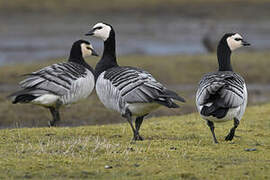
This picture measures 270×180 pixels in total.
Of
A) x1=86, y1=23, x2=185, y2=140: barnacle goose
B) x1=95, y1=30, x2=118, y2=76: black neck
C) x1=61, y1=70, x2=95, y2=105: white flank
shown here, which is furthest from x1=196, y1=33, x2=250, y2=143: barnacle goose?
x1=61, y1=70, x2=95, y2=105: white flank

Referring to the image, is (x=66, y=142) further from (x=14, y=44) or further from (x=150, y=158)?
(x=14, y=44)

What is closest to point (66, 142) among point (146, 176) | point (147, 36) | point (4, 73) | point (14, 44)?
point (146, 176)

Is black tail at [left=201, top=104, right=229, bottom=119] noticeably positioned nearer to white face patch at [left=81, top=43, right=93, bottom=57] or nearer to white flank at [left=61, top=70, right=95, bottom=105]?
white flank at [left=61, top=70, right=95, bottom=105]

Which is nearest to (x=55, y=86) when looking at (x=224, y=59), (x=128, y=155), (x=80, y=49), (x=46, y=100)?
(x=46, y=100)

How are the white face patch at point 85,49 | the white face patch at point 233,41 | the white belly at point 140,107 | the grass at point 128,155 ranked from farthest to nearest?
the white face patch at point 85,49 → the white face patch at point 233,41 → the white belly at point 140,107 → the grass at point 128,155

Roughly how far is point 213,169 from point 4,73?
14.7m

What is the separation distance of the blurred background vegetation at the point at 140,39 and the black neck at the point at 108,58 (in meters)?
4.65

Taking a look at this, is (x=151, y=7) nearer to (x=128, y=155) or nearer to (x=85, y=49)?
(x=85, y=49)

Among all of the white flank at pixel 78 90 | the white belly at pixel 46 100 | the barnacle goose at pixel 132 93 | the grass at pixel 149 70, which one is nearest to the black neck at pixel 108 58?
the barnacle goose at pixel 132 93

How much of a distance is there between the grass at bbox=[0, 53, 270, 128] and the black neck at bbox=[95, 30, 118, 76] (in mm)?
4437

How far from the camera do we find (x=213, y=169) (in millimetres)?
7551

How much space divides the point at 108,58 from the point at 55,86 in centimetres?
118

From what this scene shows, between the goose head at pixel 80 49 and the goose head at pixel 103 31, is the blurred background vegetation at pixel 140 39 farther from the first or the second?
the goose head at pixel 103 31

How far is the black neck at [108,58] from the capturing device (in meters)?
11.0
